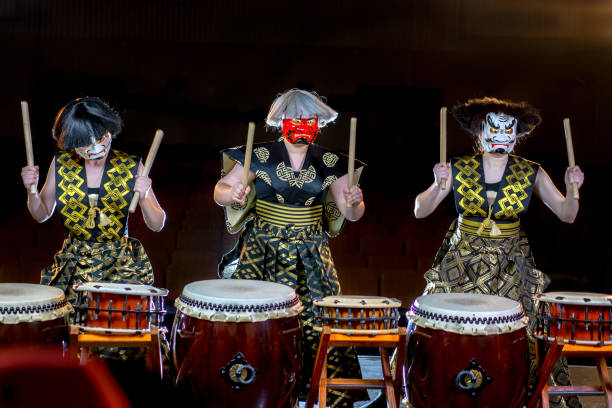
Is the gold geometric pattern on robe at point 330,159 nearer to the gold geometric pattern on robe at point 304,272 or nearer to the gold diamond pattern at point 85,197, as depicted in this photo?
the gold geometric pattern on robe at point 304,272

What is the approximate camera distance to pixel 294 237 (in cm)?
329

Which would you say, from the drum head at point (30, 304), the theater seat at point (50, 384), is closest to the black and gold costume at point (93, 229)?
the drum head at point (30, 304)

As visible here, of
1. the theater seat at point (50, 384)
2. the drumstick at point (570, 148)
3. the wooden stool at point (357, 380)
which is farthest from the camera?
the drumstick at point (570, 148)

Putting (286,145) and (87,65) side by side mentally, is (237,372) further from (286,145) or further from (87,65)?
(87,65)

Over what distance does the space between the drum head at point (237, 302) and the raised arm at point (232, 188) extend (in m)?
0.43

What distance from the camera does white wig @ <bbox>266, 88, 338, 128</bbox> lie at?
3.24m

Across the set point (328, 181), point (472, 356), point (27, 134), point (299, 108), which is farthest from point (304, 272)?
point (27, 134)

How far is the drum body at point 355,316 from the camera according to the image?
2.78m

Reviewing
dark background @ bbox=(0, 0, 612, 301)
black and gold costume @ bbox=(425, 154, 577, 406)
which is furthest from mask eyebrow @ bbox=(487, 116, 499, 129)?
dark background @ bbox=(0, 0, 612, 301)

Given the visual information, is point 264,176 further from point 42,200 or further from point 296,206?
point 42,200

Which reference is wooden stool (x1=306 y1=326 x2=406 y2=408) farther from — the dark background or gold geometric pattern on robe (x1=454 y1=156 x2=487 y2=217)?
the dark background

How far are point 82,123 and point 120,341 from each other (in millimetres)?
916

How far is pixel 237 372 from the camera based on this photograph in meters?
Result: 2.65

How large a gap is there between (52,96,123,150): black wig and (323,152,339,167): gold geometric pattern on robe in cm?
86
